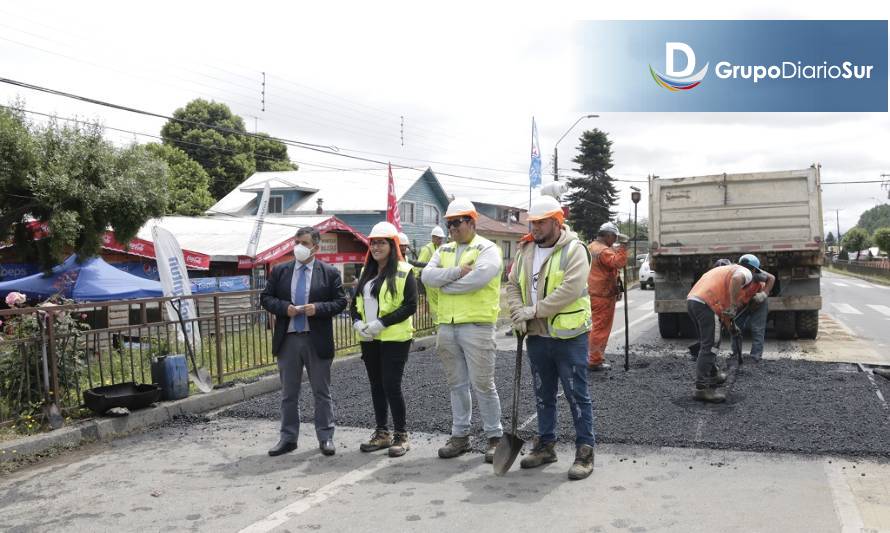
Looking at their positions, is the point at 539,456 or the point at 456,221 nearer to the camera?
the point at 539,456

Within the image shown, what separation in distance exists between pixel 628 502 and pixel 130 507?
306 centimetres

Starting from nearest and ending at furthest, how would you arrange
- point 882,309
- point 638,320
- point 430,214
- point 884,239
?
point 638,320 < point 882,309 < point 430,214 < point 884,239

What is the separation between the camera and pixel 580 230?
209 feet

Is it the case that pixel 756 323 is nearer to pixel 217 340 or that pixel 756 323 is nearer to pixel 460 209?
pixel 460 209

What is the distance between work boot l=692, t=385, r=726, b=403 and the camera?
697cm

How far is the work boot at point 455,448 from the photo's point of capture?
18.0ft

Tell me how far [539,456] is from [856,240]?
10676cm

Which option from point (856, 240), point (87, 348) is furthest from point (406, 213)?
point (856, 240)

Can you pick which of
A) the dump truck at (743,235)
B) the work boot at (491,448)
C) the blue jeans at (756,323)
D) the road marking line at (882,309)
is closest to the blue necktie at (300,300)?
the work boot at (491,448)

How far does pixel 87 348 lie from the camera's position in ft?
23.2

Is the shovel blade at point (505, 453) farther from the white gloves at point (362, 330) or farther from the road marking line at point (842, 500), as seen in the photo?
the road marking line at point (842, 500)

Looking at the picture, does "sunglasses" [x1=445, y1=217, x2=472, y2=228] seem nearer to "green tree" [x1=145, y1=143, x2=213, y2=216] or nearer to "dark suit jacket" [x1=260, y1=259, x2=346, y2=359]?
"dark suit jacket" [x1=260, y1=259, x2=346, y2=359]

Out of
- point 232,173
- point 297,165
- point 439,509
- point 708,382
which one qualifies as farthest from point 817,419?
point 297,165

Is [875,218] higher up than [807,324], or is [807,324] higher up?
[875,218]
